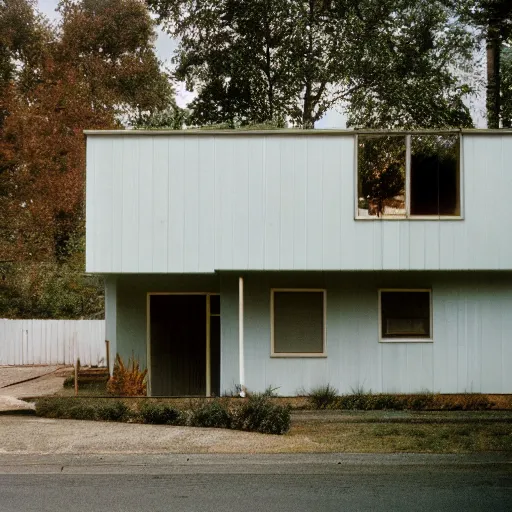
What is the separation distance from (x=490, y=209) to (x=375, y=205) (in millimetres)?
2390

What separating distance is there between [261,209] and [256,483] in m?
8.42

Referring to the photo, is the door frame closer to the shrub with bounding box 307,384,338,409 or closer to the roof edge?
the shrub with bounding box 307,384,338,409

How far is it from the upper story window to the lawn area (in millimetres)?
4275

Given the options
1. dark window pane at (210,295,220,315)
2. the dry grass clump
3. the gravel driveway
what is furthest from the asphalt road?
dark window pane at (210,295,220,315)

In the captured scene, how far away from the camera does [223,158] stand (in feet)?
56.6

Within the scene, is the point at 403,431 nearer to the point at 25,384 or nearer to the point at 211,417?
the point at 211,417

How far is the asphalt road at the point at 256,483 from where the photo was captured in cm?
849

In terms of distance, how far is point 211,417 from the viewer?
45.7ft

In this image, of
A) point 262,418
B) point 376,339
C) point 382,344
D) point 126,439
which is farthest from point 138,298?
point 126,439

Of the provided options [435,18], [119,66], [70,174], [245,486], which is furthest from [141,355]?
[119,66]

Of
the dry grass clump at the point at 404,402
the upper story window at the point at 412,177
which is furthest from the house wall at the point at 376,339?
the upper story window at the point at 412,177

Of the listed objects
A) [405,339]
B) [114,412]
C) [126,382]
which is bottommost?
[114,412]

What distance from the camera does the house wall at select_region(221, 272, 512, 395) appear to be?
17.5 metres

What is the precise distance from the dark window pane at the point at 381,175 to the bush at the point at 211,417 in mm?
5489
